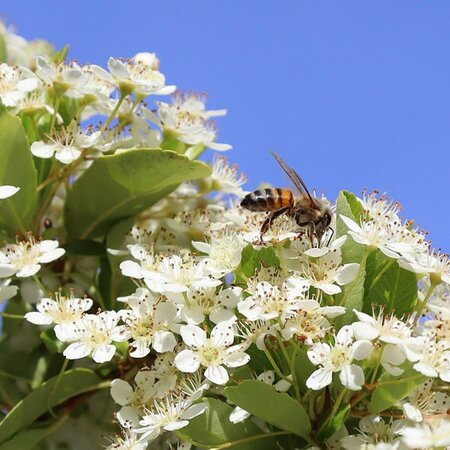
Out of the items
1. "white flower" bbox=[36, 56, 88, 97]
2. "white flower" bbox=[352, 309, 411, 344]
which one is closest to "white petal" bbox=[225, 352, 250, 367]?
"white flower" bbox=[352, 309, 411, 344]

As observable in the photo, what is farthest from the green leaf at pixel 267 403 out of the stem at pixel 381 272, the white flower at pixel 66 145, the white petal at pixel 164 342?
the white flower at pixel 66 145

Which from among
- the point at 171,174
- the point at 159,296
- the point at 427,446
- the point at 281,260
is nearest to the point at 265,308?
the point at 281,260

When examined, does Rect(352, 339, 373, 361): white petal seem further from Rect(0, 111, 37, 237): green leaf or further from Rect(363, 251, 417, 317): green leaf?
Rect(0, 111, 37, 237): green leaf

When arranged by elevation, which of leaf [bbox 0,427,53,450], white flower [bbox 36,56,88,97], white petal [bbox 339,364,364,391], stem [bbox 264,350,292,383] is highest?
white flower [bbox 36,56,88,97]

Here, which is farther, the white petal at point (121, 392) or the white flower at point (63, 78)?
the white flower at point (63, 78)

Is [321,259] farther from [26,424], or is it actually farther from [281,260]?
[26,424]

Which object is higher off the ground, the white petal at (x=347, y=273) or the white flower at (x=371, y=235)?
the white flower at (x=371, y=235)

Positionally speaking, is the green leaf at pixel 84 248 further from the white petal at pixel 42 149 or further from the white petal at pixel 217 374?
the white petal at pixel 217 374
